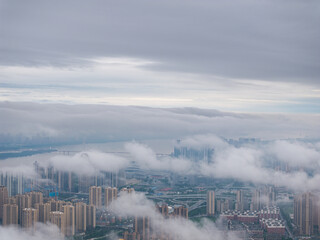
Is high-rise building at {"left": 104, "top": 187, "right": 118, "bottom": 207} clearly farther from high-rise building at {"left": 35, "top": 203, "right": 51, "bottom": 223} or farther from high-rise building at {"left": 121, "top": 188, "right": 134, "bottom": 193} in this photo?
high-rise building at {"left": 35, "top": 203, "right": 51, "bottom": 223}

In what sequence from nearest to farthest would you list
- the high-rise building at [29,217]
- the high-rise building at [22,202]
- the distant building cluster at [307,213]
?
the high-rise building at [29,217], the high-rise building at [22,202], the distant building cluster at [307,213]

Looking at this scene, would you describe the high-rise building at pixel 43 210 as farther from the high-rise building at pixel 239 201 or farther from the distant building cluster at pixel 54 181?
the high-rise building at pixel 239 201

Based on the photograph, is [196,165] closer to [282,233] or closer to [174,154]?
[174,154]

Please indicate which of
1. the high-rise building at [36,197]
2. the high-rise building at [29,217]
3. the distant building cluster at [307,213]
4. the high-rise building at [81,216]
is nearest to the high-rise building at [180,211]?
the high-rise building at [81,216]

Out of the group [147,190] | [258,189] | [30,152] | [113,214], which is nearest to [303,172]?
[258,189]

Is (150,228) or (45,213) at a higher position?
(45,213)

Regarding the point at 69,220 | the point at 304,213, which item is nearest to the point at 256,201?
the point at 304,213

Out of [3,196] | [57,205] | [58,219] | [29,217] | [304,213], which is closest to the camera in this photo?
[29,217]

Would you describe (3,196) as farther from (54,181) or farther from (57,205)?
(54,181)
